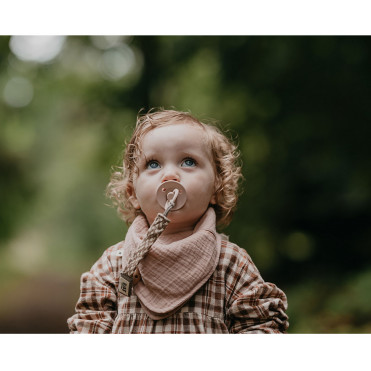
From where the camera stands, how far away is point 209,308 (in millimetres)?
796

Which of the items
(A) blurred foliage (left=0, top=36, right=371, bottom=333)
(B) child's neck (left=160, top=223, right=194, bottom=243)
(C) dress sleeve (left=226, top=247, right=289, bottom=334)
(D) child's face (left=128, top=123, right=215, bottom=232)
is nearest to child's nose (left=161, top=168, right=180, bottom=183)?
(D) child's face (left=128, top=123, right=215, bottom=232)

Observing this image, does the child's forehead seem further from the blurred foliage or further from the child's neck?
the blurred foliage

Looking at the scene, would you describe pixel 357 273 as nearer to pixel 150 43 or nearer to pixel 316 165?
pixel 316 165

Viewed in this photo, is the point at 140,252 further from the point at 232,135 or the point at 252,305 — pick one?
the point at 232,135

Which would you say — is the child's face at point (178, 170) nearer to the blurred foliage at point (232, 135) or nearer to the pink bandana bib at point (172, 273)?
the pink bandana bib at point (172, 273)

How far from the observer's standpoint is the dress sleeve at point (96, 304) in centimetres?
82

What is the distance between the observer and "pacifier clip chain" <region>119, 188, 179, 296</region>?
0.77 m

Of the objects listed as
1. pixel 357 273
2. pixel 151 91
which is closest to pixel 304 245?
pixel 357 273

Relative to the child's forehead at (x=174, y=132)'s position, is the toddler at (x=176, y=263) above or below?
below

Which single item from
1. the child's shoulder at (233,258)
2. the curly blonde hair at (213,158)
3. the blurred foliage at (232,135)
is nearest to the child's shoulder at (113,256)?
the curly blonde hair at (213,158)

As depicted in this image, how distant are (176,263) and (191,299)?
0.08m

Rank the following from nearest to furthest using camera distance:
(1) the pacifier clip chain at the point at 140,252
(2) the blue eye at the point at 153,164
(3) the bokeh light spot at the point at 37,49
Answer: (1) the pacifier clip chain at the point at 140,252 < (2) the blue eye at the point at 153,164 < (3) the bokeh light spot at the point at 37,49

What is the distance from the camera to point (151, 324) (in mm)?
789

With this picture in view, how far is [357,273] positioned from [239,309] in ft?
3.10
